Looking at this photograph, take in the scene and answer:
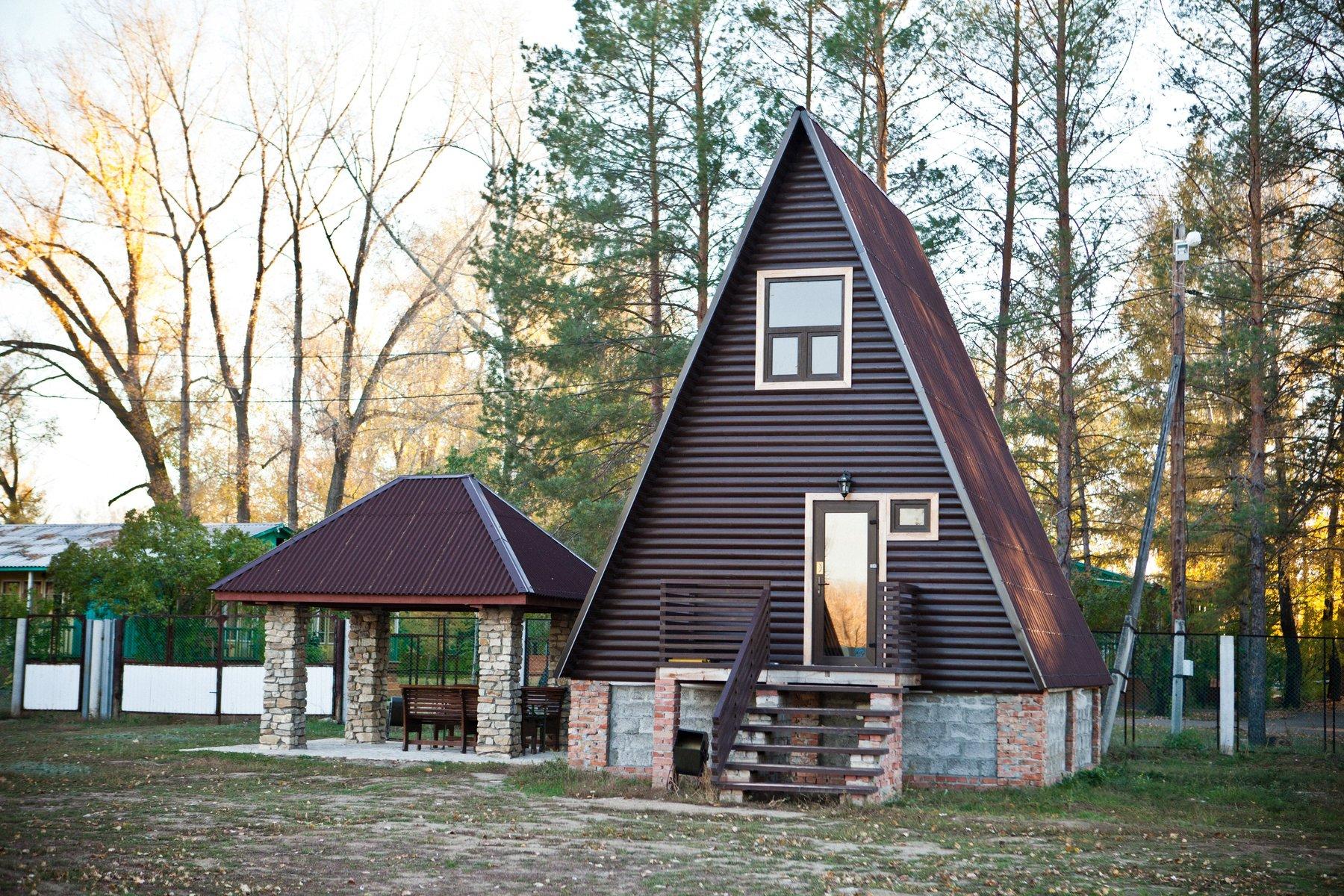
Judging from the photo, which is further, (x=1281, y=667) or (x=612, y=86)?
(x=1281, y=667)

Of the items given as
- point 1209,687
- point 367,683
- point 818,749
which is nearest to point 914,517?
point 818,749

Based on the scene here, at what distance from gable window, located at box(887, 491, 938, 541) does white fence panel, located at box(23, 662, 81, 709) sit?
17571mm

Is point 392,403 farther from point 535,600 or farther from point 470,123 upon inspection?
point 535,600

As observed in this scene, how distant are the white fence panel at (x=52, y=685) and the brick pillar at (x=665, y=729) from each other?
15.4 metres

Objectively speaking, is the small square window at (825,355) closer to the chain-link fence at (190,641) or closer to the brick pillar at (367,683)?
the brick pillar at (367,683)

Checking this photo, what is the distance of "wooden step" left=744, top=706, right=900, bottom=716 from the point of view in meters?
14.6

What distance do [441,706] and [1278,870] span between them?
12330 millimetres

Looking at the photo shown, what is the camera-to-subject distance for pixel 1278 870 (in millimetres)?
10680

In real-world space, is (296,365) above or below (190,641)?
above

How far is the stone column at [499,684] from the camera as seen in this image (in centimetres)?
1909

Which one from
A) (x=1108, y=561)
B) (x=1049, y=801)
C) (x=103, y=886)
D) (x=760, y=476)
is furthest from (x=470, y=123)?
(x=103, y=886)

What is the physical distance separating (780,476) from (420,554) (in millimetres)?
5986

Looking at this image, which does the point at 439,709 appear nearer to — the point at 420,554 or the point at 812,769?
the point at 420,554

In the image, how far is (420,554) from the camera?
1981 cm
